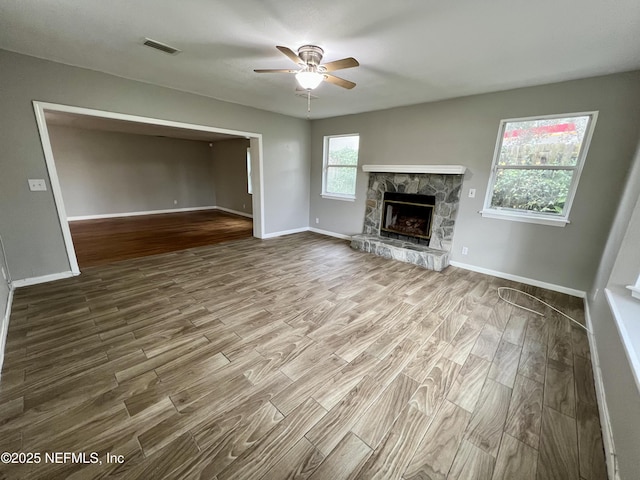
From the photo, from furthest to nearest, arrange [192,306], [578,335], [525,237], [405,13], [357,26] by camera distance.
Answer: [525,237] → [192,306] → [578,335] → [357,26] → [405,13]

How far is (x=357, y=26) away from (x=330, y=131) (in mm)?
3462

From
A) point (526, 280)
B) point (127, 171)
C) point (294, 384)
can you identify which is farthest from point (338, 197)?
point (127, 171)

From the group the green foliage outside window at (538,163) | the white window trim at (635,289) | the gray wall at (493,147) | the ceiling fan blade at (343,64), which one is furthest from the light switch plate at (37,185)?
the white window trim at (635,289)

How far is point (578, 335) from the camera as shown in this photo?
2371 millimetres

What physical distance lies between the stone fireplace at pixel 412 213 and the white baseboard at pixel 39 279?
429cm

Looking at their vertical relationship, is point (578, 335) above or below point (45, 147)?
below

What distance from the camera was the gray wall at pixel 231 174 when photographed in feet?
25.3

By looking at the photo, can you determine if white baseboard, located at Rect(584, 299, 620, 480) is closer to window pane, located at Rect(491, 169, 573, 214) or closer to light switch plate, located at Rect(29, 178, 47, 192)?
window pane, located at Rect(491, 169, 573, 214)

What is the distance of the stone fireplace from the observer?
12.9 feet

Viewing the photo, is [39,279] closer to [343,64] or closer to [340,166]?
[343,64]

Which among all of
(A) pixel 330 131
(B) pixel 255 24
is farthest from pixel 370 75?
(A) pixel 330 131

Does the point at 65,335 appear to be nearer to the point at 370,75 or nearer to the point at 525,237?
the point at 370,75

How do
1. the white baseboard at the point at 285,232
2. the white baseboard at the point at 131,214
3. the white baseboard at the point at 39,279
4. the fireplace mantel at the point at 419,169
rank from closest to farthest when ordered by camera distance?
the white baseboard at the point at 39,279 → the fireplace mantel at the point at 419,169 → the white baseboard at the point at 285,232 → the white baseboard at the point at 131,214

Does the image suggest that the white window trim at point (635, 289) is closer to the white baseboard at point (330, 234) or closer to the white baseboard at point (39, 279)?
the white baseboard at point (330, 234)
